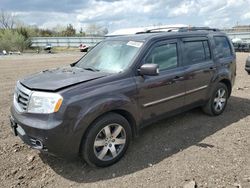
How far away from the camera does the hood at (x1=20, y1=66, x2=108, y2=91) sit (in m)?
3.52

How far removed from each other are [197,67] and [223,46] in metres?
1.31

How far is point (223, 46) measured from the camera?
5.94m

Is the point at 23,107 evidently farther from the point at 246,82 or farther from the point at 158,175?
the point at 246,82

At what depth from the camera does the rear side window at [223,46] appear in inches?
227

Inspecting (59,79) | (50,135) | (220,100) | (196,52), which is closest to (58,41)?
(220,100)

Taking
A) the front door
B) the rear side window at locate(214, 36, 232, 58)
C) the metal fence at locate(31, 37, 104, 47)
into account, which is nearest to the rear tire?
the rear side window at locate(214, 36, 232, 58)

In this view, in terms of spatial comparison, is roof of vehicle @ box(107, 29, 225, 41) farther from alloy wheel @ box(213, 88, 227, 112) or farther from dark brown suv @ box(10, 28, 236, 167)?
alloy wheel @ box(213, 88, 227, 112)

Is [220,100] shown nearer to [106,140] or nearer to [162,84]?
[162,84]

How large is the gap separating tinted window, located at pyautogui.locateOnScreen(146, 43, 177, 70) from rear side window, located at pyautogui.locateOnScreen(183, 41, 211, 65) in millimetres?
311

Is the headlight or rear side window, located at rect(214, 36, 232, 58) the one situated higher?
rear side window, located at rect(214, 36, 232, 58)

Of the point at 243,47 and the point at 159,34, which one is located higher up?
the point at 159,34

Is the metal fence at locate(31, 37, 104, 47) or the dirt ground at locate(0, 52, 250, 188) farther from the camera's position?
the metal fence at locate(31, 37, 104, 47)

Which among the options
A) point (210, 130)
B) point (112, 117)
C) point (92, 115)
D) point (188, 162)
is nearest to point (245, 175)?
point (188, 162)

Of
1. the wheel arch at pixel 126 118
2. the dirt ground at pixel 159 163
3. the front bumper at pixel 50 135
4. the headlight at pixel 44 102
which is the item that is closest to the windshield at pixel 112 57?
the wheel arch at pixel 126 118
